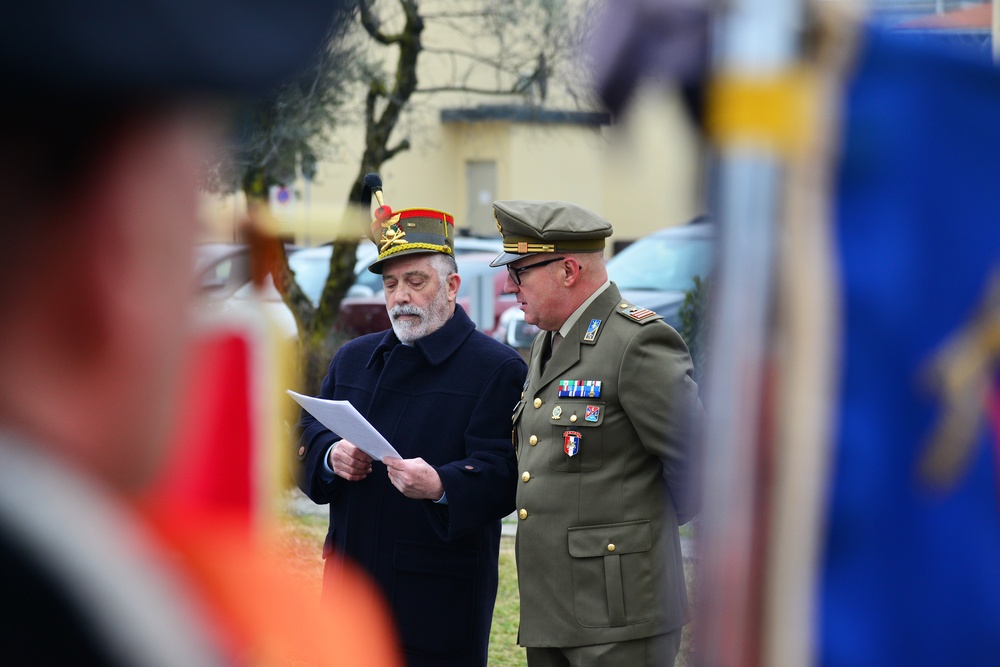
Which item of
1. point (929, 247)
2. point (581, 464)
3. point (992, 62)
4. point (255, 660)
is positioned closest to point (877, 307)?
point (929, 247)

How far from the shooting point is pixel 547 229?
12.6ft

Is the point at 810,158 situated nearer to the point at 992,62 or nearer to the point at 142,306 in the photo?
the point at 992,62

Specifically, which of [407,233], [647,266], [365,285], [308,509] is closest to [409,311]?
[407,233]

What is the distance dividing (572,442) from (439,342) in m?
0.69

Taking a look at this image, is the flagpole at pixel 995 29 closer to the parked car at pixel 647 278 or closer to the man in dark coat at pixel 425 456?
the man in dark coat at pixel 425 456

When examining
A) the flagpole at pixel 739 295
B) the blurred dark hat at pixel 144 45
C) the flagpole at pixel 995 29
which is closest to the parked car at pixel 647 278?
the flagpole at pixel 995 29

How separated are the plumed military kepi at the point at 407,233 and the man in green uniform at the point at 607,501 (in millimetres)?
701

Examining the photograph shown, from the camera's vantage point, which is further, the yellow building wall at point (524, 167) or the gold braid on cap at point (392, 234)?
the gold braid on cap at point (392, 234)

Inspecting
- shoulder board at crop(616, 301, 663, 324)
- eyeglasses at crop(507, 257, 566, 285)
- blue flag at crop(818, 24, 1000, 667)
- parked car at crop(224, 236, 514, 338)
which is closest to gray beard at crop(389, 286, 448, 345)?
eyeglasses at crop(507, 257, 566, 285)

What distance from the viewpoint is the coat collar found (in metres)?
3.95

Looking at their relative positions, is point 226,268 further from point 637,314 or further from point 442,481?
point 637,314

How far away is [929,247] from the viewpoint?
1.09m

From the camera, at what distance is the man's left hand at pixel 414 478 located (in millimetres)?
3580

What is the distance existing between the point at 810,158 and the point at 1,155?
0.68 m
